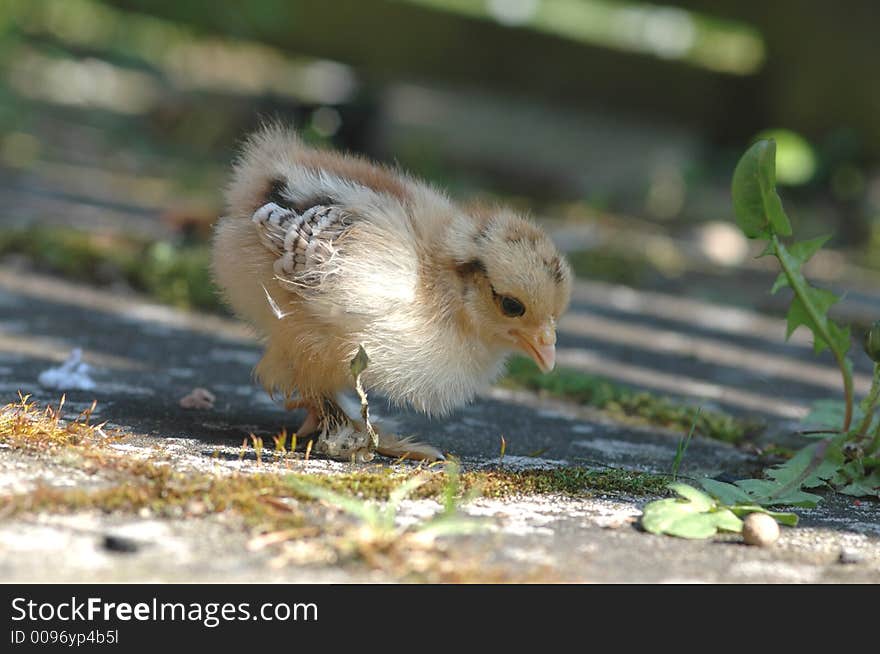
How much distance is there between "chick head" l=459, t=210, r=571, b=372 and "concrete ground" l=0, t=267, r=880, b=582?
0.36 m

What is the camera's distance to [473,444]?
346 cm

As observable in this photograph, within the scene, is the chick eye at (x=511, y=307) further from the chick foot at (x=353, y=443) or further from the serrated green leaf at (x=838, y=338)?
the serrated green leaf at (x=838, y=338)

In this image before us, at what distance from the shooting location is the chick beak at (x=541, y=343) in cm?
314

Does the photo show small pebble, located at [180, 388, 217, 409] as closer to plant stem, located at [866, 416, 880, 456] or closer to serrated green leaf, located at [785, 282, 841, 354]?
serrated green leaf, located at [785, 282, 841, 354]

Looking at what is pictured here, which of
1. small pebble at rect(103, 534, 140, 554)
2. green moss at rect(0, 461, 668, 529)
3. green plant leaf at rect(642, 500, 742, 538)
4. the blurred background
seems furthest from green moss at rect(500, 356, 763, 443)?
the blurred background

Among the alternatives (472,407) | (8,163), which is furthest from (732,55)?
(472,407)

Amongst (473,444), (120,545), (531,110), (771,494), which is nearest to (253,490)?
(120,545)

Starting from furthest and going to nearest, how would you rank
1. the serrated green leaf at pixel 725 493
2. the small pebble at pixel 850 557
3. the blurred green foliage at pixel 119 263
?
the blurred green foliage at pixel 119 263 → the serrated green leaf at pixel 725 493 → the small pebble at pixel 850 557

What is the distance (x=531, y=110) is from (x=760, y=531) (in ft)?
24.1

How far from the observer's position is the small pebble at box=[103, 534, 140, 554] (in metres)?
2.21

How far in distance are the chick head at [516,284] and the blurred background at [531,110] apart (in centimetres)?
349

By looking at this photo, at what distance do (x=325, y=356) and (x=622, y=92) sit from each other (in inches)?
Result: 273

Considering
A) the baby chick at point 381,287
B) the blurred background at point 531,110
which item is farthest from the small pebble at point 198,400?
the blurred background at point 531,110

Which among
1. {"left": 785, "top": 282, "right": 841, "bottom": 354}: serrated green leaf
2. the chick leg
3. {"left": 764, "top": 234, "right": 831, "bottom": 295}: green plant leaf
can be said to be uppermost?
{"left": 764, "top": 234, "right": 831, "bottom": 295}: green plant leaf
